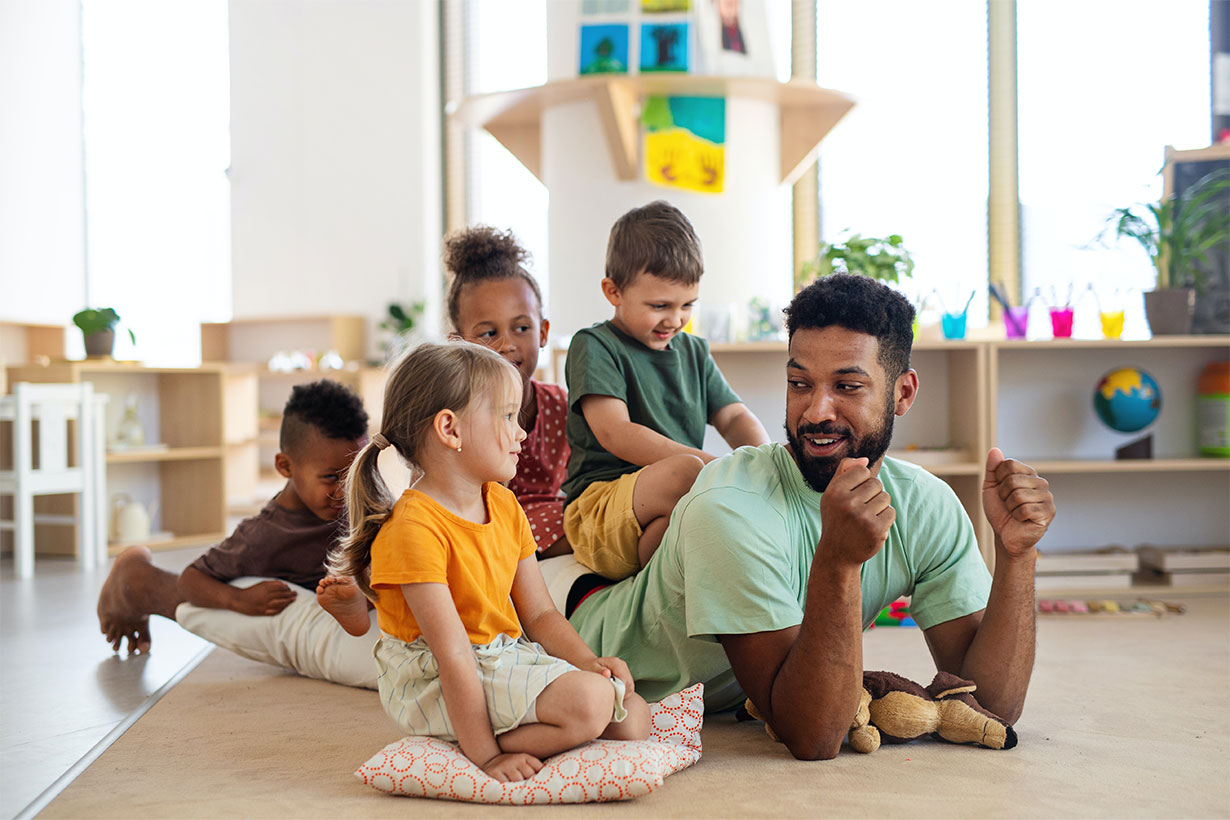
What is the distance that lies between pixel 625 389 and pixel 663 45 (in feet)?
8.94

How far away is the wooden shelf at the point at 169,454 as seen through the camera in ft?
15.1

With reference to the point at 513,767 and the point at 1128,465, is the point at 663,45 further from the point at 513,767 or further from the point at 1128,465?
the point at 513,767

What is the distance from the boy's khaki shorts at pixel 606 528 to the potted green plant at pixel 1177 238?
2.30m

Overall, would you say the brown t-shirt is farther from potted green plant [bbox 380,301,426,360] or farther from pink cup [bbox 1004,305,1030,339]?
potted green plant [bbox 380,301,426,360]

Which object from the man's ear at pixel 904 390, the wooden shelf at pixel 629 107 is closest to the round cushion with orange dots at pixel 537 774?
the man's ear at pixel 904 390

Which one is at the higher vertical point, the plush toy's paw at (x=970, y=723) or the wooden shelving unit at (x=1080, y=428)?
the wooden shelving unit at (x=1080, y=428)

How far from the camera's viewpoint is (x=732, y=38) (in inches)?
181

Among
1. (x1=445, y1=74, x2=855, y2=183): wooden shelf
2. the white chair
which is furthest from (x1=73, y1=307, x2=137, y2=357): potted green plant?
(x1=445, y1=74, x2=855, y2=183): wooden shelf

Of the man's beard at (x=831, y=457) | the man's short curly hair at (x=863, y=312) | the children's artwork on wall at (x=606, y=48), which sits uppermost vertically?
the children's artwork on wall at (x=606, y=48)

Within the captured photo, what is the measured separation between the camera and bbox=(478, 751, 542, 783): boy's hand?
152cm

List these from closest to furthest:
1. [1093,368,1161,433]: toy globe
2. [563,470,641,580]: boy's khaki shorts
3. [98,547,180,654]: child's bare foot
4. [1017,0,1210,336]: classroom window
→ [563,470,641,580]: boy's khaki shorts, [98,547,180,654]: child's bare foot, [1093,368,1161,433]: toy globe, [1017,0,1210,336]: classroom window

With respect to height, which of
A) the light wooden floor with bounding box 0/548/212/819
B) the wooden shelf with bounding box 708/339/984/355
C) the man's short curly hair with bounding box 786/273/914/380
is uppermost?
the wooden shelf with bounding box 708/339/984/355

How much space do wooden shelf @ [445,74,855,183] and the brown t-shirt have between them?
218cm

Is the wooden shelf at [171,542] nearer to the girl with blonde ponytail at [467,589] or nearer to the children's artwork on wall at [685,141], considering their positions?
the children's artwork on wall at [685,141]
